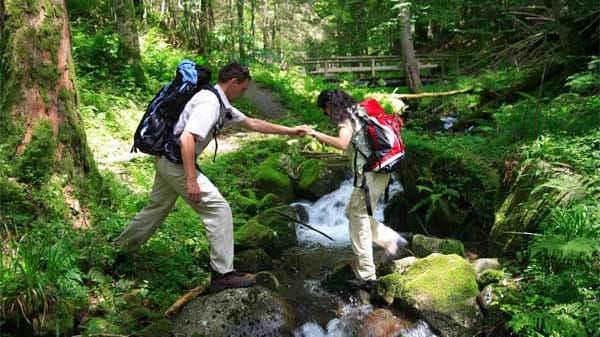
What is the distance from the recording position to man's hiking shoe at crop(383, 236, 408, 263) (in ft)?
21.9

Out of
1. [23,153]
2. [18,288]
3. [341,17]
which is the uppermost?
[341,17]

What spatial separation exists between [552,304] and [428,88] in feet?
57.6

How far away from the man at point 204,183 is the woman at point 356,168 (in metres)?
0.42

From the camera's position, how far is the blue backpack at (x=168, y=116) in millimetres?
4371

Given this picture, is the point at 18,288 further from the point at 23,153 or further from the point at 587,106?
the point at 587,106

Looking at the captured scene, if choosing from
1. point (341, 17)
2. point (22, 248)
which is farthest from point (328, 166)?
point (341, 17)

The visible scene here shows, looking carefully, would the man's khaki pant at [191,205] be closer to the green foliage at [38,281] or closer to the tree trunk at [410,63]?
the green foliage at [38,281]

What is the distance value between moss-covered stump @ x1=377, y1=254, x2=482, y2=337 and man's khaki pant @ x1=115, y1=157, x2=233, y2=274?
1.89m

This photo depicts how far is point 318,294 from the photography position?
18.7ft

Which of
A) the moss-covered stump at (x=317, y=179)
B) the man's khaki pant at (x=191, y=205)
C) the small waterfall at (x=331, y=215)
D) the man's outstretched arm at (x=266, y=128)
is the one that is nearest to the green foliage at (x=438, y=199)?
the small waterfall at (x=331, y=215)

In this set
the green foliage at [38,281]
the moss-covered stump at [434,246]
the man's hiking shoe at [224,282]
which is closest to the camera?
the green foliage at [38,281]

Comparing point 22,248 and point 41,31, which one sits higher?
point 41,31

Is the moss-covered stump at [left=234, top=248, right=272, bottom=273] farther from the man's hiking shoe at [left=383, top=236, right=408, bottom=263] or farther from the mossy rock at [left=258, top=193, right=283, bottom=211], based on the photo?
the mossy rock at [left=258, top=193, right=283, bottom=211]

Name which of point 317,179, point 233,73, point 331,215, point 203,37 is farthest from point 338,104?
point 203,37
